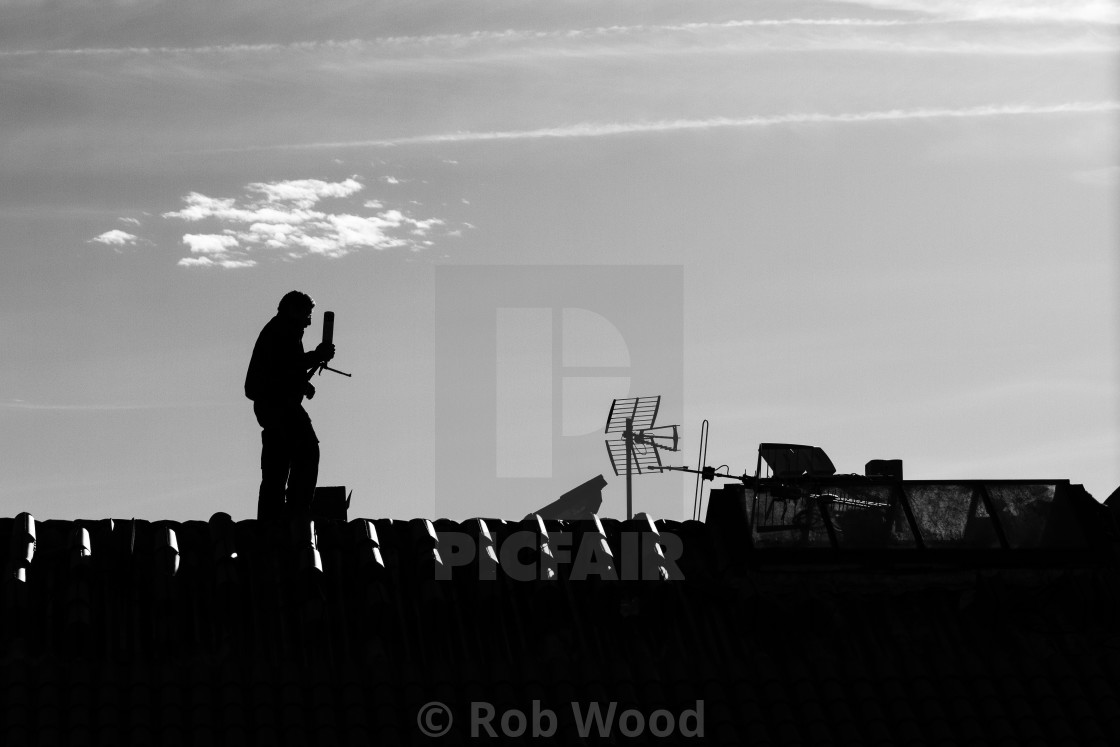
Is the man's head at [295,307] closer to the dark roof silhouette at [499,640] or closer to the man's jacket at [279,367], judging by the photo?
the man's jacket at [279,367]

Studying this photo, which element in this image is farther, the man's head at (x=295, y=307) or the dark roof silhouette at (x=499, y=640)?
the man's head at (x=295, y=307)

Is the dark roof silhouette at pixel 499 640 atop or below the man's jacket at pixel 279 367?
below

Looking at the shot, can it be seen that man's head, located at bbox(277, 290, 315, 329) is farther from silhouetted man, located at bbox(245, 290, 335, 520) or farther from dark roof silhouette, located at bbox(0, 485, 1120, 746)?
dark roof silhouette, located at bbox(0, 485, 1120, 746)

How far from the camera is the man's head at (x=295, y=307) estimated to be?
1756 cm

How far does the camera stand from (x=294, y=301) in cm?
1758

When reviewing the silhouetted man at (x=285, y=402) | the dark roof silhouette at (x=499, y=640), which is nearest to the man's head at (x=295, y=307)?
the silhouetted man at (x=285, y=402)

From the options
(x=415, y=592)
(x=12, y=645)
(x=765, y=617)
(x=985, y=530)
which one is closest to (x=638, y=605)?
(x=765, y=617)

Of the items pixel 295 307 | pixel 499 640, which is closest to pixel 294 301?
pixel 295 307

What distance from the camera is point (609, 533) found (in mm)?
17891

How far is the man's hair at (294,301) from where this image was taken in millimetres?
17578

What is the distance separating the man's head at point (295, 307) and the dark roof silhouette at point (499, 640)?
2.40 meters

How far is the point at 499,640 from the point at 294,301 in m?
4.79

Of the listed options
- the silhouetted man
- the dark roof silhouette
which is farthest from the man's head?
the dark roof silhouette

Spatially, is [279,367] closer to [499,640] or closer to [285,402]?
[285,402]
